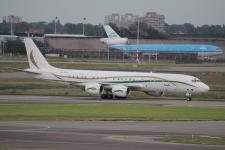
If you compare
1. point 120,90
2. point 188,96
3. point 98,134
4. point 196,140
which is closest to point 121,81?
point 120,90

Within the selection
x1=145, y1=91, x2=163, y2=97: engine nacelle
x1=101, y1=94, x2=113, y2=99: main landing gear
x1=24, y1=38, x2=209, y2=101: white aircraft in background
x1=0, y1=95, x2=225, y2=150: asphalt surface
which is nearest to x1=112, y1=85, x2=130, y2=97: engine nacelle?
x1=24, y1=38, x2=209, y2=101: white aircraft in background

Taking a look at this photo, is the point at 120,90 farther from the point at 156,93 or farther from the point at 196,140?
the point at 196,140

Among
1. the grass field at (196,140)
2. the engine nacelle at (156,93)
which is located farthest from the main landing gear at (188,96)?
the grass field at (196,140)

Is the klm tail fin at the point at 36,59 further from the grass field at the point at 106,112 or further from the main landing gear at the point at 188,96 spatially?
the grass field at the point at 106,112

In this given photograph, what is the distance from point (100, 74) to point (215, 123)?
3227 centimetres

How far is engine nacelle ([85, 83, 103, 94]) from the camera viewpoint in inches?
3049

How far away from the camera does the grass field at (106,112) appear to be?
167ft

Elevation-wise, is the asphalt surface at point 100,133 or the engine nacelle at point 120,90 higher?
the asphalt surface at point 100,133

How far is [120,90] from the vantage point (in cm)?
7688

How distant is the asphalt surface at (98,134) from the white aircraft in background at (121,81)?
1091 inches

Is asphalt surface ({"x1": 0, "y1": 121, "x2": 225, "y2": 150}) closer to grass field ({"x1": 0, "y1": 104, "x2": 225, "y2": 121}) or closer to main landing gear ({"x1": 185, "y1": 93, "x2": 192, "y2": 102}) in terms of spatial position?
grass field ({"x1": 0, "y1": 104, "x2": 225, "y2": 121})

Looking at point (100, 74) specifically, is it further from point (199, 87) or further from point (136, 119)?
point (136, 119)

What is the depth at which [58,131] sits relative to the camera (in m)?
40.5

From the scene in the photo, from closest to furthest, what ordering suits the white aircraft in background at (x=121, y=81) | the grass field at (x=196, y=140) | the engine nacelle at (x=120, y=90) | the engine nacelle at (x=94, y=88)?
the grass field at (x=196, y=140)
the white aircraft in background at (x=121, y=81)
the engine nacelle at (x=120, y=90)
the engine nacelle at (x=94, y=88)
